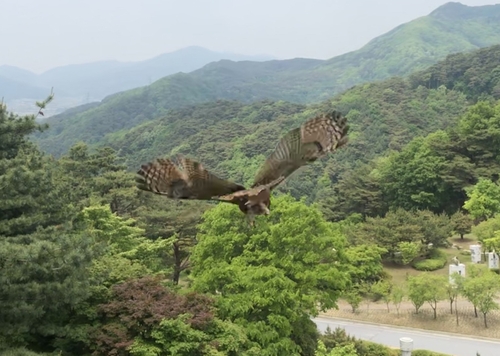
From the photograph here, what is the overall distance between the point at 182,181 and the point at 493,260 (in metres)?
24.5

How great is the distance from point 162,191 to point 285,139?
14.8 inches

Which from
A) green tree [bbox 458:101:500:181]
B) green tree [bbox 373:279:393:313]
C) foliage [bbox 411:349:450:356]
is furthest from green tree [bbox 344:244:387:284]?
green tree [bbox 458:101:500:181]

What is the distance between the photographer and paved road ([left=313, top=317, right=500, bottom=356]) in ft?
53.3

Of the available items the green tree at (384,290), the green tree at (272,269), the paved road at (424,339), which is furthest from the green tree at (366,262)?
the green tree at (272,269)

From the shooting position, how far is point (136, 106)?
123m

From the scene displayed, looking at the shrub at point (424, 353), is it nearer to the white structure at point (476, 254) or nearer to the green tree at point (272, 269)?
the green tree at point (272, 269)

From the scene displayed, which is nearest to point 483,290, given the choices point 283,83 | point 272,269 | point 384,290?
point 384,290

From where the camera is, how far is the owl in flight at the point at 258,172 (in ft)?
4.12

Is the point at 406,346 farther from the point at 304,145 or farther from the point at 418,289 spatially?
the point at 304,145

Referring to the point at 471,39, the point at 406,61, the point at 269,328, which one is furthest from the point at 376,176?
the point at 471,39

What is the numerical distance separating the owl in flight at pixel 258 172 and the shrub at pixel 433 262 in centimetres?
2407

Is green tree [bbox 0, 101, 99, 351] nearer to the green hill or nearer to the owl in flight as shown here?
the owl in flight

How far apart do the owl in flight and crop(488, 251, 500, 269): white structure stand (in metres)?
24.0

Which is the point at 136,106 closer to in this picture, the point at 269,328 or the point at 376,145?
the point at 376,145
